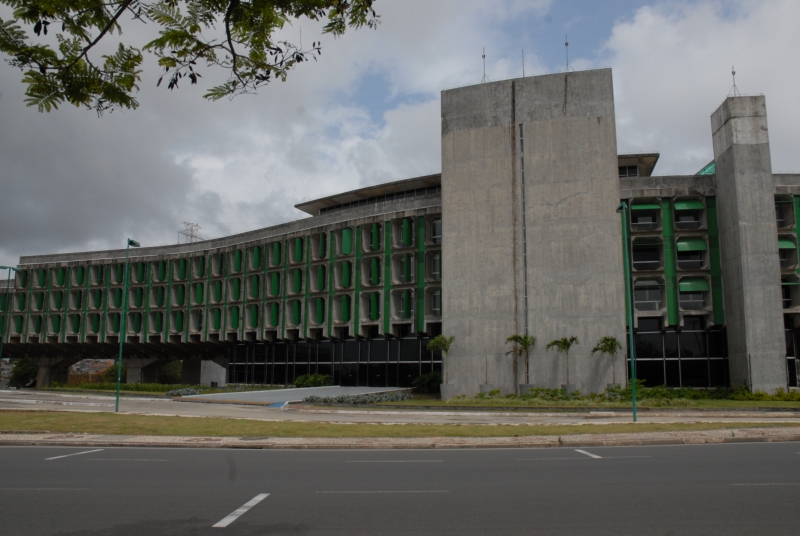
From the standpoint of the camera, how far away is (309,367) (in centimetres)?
5453

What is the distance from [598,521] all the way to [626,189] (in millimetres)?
37752

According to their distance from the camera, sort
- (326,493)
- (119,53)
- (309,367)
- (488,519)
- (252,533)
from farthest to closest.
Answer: (309,367), (326,493), (488,519), (252,533), (119,53)

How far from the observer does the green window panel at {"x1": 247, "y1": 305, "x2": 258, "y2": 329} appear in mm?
57281

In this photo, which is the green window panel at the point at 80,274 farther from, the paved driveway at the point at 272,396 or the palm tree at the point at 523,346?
the palm tree at the point at 523,346

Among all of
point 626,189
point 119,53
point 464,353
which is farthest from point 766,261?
point 119,53

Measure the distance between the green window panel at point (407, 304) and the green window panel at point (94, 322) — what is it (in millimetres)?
36745

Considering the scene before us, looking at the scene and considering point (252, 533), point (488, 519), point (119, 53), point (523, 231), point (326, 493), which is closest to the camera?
point (119, 53)

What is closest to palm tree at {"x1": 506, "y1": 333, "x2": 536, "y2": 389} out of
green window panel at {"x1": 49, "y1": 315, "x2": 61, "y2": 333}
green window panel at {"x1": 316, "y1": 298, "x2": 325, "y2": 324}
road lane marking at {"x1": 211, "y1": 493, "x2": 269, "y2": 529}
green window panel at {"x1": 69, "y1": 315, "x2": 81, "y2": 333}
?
green window panel at {"x1": 316, "y1": 298, "x2": 325, "y2": 324}

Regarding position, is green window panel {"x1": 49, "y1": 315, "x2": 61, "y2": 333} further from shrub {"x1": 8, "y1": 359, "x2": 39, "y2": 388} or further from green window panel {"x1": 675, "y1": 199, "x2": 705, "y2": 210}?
green window panel {"x1": 675, "y1": 199, "x2": 705, "y2": 210}

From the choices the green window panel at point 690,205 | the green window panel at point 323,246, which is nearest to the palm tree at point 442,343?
the green window panel at point 323,246

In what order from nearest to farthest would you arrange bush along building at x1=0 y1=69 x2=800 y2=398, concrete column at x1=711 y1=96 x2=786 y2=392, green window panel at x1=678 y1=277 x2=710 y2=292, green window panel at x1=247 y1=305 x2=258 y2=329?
1. concrete column at x1=711 y1=96 x2=786 y2=392
2. bush along building at x1=0 y1=69 x2=800 y2=398
3. green window panel at x1=678 y1=277 x2=710 y2=292
4. green window panel at x1=247 y1=305 x2=258 y2=329

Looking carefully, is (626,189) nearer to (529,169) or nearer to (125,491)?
(529,169)

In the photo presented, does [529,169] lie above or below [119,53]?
above

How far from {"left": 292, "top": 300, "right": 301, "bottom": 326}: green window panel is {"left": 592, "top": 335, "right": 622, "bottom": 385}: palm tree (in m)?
24.9
